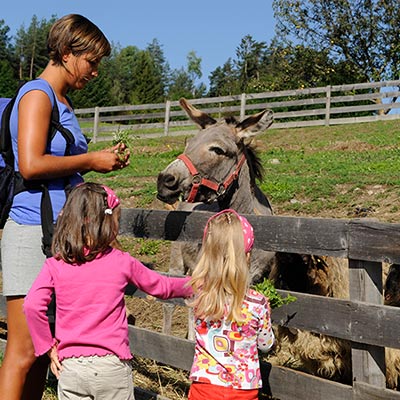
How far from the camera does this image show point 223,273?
132 inches

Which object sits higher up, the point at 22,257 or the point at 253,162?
the point at 253,162

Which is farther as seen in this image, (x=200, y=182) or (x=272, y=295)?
(x=200, y=182)

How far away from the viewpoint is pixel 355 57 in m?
35.6

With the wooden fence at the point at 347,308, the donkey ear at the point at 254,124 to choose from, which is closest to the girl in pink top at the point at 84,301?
the wooden fence at the point at 347,308

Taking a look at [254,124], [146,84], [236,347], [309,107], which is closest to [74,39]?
[236,347]

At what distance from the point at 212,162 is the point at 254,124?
0.55m

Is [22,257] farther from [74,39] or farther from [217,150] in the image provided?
[217,150]

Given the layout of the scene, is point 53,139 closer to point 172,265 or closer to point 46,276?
point 46,276

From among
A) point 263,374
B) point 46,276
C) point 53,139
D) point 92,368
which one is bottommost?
point 263,374

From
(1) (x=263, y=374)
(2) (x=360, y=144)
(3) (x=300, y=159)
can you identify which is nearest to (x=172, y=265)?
(1) (x=263, y=374)

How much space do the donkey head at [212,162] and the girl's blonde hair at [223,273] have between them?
1613 millimetres

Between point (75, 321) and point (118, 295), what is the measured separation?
0.24 meters

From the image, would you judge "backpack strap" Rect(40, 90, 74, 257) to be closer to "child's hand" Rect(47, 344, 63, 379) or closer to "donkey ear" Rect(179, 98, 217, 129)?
"child's hand" Rect(47, 344, 63, 379)

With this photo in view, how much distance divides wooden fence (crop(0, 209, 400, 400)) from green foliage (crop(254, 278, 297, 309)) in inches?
1.9
